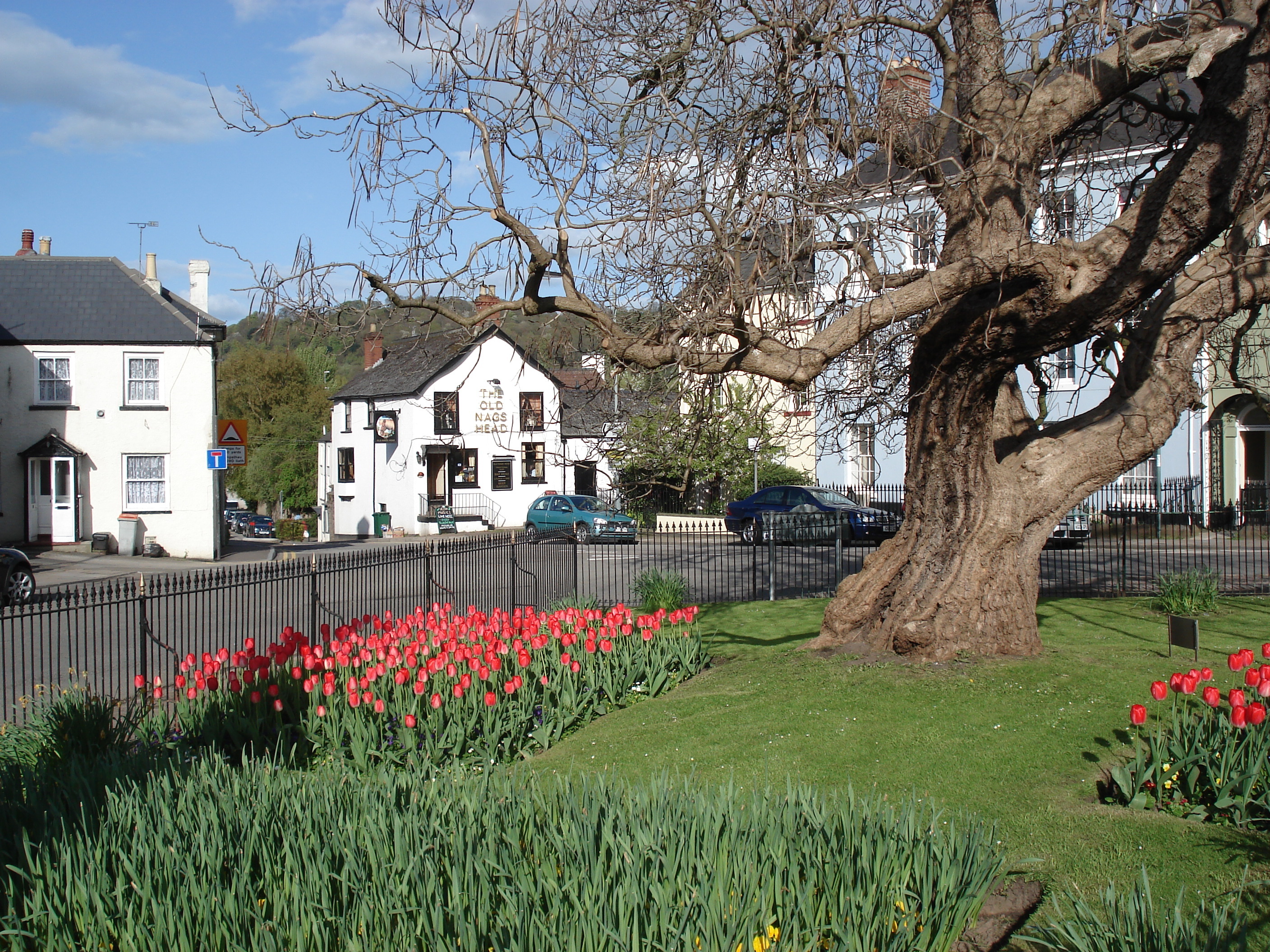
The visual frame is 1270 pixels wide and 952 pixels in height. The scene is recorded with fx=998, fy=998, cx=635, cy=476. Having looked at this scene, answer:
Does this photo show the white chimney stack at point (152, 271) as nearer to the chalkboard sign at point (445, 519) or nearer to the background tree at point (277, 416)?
the chalkboard sign at point (445, 519)

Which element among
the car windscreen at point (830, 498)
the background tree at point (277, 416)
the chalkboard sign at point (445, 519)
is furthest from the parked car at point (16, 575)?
the background tree at point (277, 416)

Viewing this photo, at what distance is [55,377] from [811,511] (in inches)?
846

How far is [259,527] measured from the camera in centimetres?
4419

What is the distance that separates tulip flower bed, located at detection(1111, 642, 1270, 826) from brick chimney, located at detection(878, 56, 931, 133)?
4.46m

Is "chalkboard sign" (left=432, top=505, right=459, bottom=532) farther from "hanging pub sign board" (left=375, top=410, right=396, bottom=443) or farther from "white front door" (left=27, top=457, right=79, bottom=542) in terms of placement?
"white front door" (left=27, top=457, right=79, bottom=542)

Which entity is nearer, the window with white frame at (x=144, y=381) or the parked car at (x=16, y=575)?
the parked car at (x=16, y=575)

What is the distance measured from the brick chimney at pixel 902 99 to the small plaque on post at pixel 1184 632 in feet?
14.4

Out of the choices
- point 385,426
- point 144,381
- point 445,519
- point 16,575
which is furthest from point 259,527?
point 16,575

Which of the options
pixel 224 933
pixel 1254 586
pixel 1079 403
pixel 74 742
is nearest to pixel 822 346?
pixel 224 933

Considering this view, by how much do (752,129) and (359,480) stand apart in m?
35.1

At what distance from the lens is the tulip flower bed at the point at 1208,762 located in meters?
5.20

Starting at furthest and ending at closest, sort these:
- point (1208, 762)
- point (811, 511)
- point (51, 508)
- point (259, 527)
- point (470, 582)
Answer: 1. point (259, 527)
2. point (51, 508)
3. point (811, 511)
4. point (470, 582)
5. point (1208, 762)

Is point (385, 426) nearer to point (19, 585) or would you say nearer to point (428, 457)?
point (428, 457)

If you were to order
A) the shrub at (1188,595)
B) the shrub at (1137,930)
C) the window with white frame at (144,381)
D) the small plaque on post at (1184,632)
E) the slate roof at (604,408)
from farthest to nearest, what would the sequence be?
the window with white frame at (144,381)
the shrub at (1188,595)
the slate roof at (604,408)
the small plaque on post at (1184,632)
the shrub at (1137,930)
